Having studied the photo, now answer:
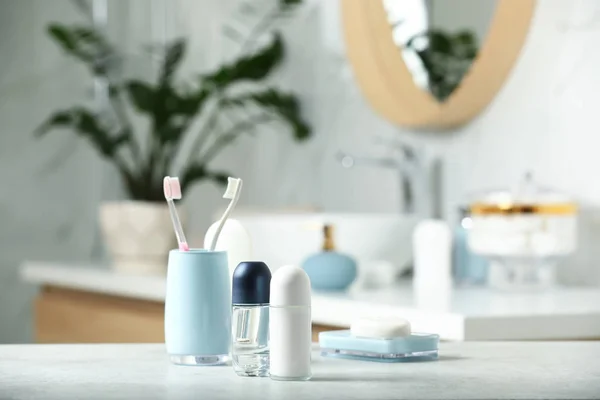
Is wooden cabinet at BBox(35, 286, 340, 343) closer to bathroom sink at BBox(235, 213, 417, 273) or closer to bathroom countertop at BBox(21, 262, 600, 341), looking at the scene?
bathroom sink at BBox(235, 213, 417, 273)

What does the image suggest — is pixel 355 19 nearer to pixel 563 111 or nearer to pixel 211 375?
pixel 563 111

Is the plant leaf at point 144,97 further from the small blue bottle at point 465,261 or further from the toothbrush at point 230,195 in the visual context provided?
the toothbrush at point 230,195

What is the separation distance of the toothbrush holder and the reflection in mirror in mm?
1288

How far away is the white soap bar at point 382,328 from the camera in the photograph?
118 cm

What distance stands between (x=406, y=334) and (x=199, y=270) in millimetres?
239

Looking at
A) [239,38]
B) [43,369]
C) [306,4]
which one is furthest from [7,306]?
[43,369]

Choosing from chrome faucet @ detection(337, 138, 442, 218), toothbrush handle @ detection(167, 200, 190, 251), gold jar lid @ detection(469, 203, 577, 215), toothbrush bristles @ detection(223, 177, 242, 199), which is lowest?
toothbrush handle @ detection(167, 200, 190, 251)

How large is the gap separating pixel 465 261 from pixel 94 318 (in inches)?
34.5

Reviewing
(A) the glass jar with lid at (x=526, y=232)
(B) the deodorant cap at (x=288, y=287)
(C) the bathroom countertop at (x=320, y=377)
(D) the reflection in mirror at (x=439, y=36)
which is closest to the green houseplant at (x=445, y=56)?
(D) the reflection in mirror at (x=439, y=36)

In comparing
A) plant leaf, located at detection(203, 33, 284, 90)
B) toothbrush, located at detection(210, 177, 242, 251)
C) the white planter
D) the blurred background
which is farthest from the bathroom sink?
toothbrush, located at detection(210, 177, 242, 251)

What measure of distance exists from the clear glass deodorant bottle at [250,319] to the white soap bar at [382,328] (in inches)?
5.7

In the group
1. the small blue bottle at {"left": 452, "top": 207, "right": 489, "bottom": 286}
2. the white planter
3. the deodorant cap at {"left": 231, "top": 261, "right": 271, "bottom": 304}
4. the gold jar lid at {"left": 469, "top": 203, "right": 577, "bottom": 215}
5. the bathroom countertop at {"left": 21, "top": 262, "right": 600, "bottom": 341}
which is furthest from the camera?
the white planter

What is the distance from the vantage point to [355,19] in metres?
2.59

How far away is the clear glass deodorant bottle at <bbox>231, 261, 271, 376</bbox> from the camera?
1.07 m
